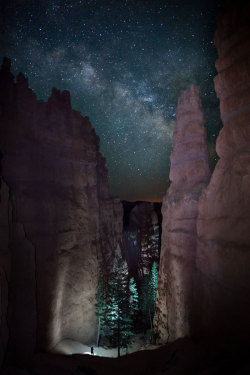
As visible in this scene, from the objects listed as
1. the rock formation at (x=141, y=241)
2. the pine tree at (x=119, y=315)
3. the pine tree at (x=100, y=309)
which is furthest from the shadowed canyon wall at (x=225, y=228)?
the rock formation at (x=141, y=241)

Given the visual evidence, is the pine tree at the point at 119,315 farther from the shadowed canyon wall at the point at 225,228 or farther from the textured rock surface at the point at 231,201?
the textured rock surface at the point at 231,201

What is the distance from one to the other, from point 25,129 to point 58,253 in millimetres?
13484

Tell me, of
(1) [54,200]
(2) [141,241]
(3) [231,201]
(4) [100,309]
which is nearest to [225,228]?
(3) [231,201]

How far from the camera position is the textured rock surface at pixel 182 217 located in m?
11.9

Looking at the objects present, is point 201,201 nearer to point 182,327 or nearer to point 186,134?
point 186,134

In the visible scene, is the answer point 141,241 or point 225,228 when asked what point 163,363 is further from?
point 141,241

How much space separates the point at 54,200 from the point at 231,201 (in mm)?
17869

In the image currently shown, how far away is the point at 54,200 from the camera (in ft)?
68.7

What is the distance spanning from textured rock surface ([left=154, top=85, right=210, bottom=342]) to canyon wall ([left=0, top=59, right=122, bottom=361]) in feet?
33.9

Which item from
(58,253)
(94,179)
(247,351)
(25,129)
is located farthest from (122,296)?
(25,129)

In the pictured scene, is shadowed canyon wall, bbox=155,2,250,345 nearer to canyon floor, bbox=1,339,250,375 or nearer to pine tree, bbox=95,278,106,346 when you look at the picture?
canyon floor, bbox=1,339,250,375

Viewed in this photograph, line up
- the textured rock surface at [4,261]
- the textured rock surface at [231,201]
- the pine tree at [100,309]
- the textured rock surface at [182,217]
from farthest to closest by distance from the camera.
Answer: the pine tree at [100,309]
the textured rock surface at [182,217]
the textured rock surface at [4,261]
the textured rock surface at [231,201]

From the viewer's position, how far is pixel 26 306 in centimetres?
1091

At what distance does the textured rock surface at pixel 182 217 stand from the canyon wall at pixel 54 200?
1034 cm
